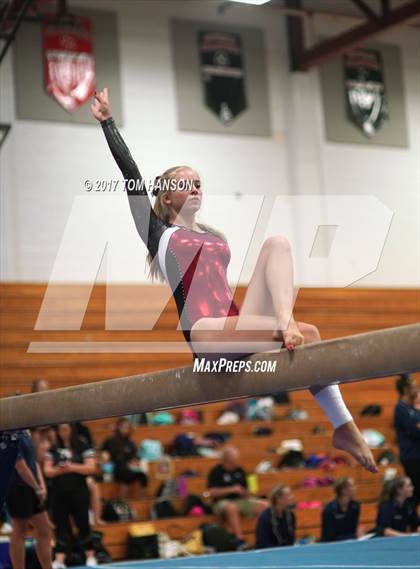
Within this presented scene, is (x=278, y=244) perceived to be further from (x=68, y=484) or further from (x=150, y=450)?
(x=150, y=450)

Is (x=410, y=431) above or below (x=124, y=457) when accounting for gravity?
above

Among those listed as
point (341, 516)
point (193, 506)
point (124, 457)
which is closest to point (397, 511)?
point (341, 516)

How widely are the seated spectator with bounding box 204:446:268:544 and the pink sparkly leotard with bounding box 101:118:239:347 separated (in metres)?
5.89

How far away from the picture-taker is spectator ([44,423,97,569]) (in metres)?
7.79

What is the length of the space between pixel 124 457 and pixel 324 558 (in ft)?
13.2

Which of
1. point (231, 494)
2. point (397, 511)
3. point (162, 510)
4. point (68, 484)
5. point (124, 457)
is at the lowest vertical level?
point (162, 510)

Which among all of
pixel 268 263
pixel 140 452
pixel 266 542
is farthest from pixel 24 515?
pixel 140 452

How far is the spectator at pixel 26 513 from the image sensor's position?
6.27 meters

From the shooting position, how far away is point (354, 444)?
376 centimetres

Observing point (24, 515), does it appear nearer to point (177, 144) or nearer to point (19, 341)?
point (19, 341)

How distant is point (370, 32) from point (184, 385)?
34.4 feet

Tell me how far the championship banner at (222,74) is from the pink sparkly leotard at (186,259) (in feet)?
31.8

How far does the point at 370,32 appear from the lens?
13.4m

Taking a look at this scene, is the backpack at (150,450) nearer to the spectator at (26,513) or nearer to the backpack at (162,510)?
the backpack at (162,510)
